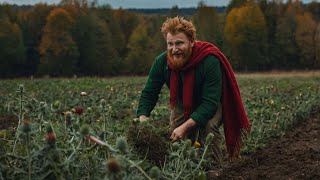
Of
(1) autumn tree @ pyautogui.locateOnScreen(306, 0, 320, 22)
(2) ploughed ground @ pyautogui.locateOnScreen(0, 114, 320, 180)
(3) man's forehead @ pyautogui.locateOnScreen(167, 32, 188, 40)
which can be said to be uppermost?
(1) autumn tree @ pyautogui.locateOnScreen(306, 0, 320, 22)

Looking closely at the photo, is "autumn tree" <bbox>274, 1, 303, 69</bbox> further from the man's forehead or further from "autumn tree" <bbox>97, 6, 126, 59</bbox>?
the man's forehead

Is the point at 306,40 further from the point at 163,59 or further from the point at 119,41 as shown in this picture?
the point at 163,59

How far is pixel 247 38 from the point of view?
2149 inches

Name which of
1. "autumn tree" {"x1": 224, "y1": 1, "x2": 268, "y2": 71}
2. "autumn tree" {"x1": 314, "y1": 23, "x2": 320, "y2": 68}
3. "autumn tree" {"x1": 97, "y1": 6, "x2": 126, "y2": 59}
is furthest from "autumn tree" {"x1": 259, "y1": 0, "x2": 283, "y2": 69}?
"autumn tree" {"x1": 97, "y1": 6, "x2": 126, "y2": 59}

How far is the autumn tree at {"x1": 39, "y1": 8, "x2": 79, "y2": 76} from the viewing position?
48312 mm

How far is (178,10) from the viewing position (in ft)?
221

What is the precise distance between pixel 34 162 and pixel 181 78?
8.95 ft

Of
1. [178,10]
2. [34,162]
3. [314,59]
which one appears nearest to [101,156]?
[34,162]

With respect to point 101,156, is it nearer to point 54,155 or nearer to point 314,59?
point 54,155

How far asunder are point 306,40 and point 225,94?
50758 millimetres

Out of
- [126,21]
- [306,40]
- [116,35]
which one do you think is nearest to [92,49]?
[116,35]

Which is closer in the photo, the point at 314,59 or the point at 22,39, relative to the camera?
the point at 22,39

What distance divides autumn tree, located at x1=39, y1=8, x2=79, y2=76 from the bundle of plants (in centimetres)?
4476

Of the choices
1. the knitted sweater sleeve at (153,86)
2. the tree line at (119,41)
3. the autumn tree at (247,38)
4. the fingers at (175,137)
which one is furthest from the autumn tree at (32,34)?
the fingers at (175,137)
